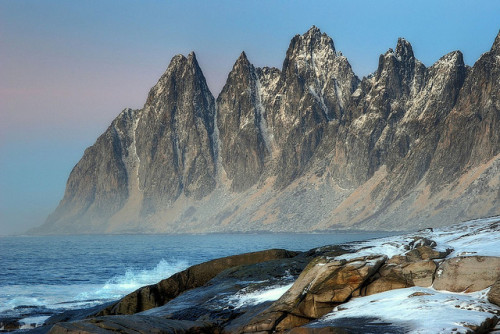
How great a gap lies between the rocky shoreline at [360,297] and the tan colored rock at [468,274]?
3cm

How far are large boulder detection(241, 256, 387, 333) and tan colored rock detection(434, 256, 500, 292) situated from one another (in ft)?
8.35

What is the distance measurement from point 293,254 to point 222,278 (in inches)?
249

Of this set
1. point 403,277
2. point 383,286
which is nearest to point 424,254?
point 403,277

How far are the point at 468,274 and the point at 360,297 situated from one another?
378cm

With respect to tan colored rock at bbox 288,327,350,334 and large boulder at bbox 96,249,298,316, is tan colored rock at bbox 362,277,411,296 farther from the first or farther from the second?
large boulder at bbox 96,249,298,316

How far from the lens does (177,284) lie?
35.7m

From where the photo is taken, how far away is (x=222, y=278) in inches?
1298

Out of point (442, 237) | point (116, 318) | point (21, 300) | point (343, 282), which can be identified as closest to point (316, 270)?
point (343, 282)

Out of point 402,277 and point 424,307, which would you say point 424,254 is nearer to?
point 402,277

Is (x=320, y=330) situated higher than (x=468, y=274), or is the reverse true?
(x=468, y=274)

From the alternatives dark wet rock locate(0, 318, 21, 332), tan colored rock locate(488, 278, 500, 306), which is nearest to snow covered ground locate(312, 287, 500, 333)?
tan colored rock locate(488, 278, 500, 306)

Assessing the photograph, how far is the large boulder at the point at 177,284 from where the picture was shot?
112ft

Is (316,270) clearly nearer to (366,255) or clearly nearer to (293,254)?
(366,255)

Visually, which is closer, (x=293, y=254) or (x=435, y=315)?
(x=435, y=315)
